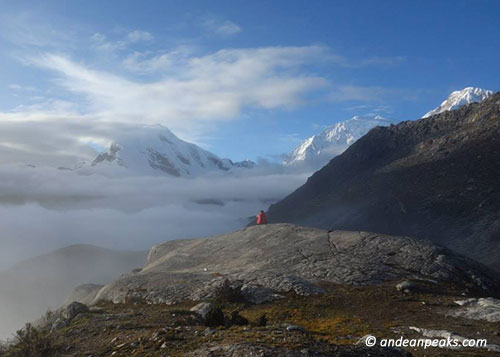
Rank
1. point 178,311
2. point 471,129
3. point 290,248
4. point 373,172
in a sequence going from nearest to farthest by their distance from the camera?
point 178,311
point 290,248
point 471,129
point 373,172

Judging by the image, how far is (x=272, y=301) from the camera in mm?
23234

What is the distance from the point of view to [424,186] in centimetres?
11631

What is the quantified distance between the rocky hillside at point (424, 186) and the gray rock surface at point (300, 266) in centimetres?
5350

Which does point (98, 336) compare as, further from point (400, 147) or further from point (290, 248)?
point (400, 147)

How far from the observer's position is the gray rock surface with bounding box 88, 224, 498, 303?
2633 cm

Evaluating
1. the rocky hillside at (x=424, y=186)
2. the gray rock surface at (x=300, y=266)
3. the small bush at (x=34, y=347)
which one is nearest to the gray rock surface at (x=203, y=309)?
the gray rock surface at (x=300, y=266)

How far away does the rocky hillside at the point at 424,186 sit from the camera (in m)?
96.4

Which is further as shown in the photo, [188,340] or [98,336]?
[98,336]

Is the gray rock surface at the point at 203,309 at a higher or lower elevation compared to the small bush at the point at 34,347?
lower

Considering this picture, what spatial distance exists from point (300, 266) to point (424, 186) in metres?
96.7

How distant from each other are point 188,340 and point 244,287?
1097 centimetres

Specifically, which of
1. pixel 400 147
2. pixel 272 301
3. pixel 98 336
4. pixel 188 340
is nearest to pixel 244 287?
pixel 272 301

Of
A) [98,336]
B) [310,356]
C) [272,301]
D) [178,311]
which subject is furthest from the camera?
[272,301]

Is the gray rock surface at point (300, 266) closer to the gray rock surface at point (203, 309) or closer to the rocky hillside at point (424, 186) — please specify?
the gray rock surface at point (203, 309)
